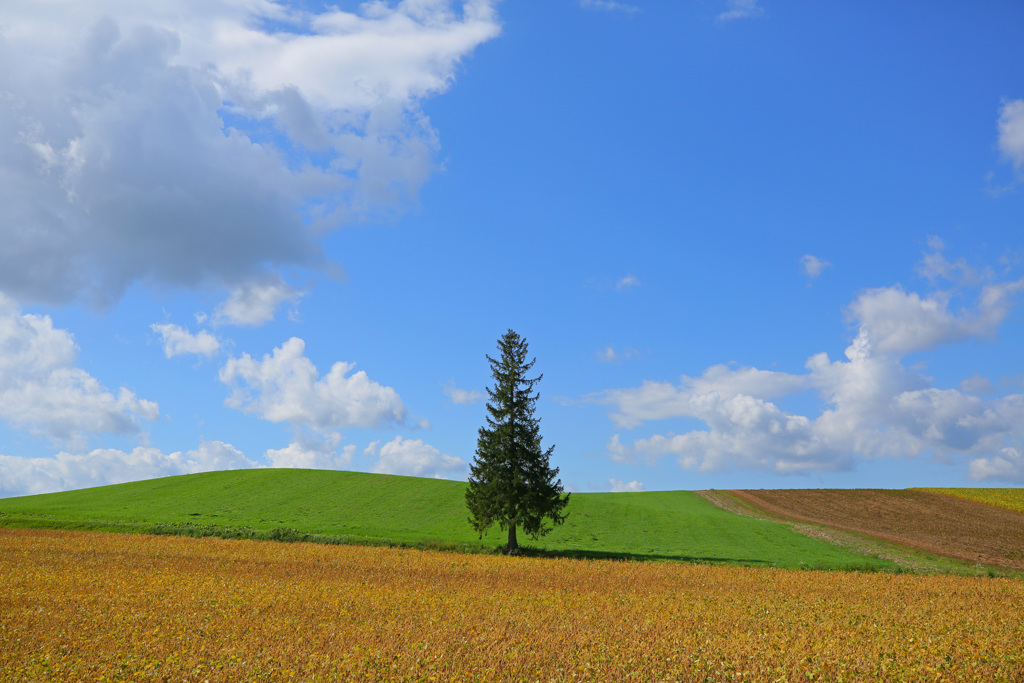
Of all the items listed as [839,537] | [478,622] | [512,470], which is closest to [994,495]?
[839,537]

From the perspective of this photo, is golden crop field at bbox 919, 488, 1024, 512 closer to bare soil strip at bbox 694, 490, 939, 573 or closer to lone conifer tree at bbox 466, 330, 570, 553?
bare soil strip at bbox 694, 490, 939, 573

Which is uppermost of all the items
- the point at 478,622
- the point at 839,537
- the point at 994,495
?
the point at 478,622

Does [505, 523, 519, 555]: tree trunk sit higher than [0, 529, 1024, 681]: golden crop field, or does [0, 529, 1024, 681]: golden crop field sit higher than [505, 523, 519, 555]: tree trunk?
[0, 529, 1024, 681]: golden crop field

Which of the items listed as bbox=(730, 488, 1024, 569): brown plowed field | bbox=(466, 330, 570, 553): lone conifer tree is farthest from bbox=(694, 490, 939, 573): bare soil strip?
bbox=(466, 330, 570, 553): lone conifer tree

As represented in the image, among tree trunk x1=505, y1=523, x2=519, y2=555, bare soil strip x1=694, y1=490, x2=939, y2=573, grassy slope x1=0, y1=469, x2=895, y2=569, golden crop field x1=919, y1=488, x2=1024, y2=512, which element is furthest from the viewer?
golden crop field x1=919, y1=488, x2=1024, y2=512

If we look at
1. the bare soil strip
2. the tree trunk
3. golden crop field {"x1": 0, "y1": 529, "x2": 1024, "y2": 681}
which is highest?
golden crop field {"x1": 0, "y1": 529, "x2": 1024, "y2": 681}

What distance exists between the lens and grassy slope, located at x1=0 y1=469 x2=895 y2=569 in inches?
1719

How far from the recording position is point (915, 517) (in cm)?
6097

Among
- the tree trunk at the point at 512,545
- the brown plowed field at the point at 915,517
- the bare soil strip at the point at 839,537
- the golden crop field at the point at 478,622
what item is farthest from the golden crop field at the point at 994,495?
the tree trunk at the point at 512,545

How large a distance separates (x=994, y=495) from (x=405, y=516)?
7430 cm

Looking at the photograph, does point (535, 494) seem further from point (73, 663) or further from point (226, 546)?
point (73, 663)

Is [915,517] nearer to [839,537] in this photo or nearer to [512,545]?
[839,537]

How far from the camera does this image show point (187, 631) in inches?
653

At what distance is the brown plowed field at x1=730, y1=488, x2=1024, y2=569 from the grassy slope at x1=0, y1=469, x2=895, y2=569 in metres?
7.28
